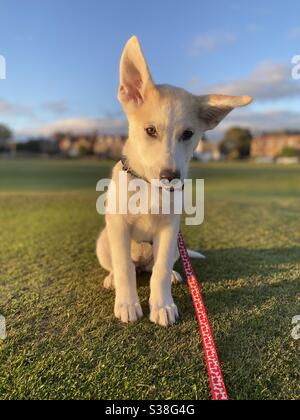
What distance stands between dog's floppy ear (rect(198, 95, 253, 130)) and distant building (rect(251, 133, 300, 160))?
69.5 feet

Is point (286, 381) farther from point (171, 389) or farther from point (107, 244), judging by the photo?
point (107, 244)

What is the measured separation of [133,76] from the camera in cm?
212

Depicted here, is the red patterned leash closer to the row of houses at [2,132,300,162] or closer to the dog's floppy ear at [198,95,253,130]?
the dog's floppy ear at [198,95,253,130]

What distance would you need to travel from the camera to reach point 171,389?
62.9 inches

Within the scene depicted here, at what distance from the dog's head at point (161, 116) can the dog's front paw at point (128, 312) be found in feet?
2.39

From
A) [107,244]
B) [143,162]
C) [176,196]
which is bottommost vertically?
[107,244]

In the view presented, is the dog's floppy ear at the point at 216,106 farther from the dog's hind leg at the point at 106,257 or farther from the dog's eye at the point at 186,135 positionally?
the dog's hind leg at the point at 106,257

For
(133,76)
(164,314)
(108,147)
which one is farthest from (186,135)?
(108,147)

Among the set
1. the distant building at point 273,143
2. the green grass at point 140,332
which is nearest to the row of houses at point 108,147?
the distant building at point 273,143

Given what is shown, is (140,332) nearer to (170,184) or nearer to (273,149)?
(170,184)

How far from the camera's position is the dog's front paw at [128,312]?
2.11m

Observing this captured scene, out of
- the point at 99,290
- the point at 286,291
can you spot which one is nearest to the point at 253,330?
the point at 286,291

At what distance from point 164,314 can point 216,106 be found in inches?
45.9

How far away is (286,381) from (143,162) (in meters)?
1.24
